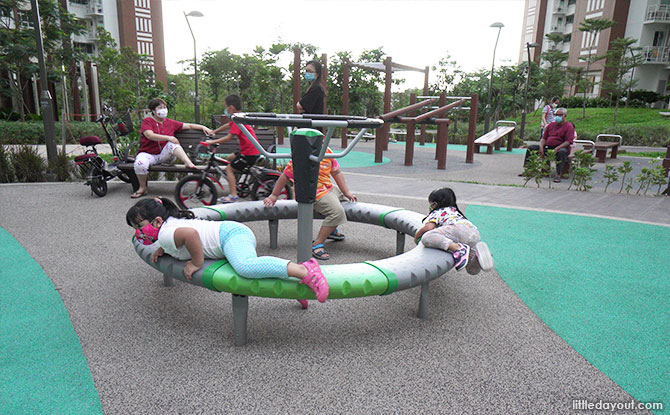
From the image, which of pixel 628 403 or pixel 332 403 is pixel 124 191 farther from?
pixel 628 403

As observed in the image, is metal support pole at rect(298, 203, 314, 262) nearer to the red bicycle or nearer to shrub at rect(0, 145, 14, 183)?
the red bicycle

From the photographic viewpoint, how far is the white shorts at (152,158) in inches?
250

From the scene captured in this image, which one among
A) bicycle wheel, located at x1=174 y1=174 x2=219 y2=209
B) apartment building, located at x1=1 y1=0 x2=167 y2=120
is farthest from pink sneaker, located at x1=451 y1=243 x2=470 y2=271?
apartment building, located at x1=1 y1=0 x2=167 y2=120

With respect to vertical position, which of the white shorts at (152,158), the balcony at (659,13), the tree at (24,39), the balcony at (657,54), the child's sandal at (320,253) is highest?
the balcony at (659,13)

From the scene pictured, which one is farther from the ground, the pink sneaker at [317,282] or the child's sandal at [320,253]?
the pink sneaker at [317,282]

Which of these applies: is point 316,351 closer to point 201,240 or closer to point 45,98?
point 201,240

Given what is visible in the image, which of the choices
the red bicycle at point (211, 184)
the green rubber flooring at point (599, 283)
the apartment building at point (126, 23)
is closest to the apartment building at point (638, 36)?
the green rubber flooring at point (599, 283)

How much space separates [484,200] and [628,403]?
494 centimetres

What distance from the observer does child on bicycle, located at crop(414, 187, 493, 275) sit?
3.01m

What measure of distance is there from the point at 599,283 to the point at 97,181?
6439 mm

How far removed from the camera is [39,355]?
251 cm

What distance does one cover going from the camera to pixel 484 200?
691 centimetres

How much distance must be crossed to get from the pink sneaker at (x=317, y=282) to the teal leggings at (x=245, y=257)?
0.44ft

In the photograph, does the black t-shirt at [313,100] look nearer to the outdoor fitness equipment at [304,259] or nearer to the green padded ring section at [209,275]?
the outdoor fitness equipment at [304,259]
